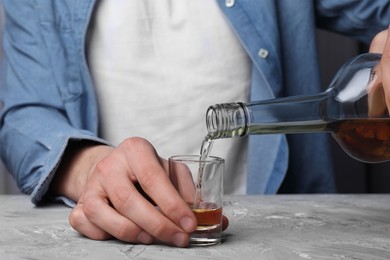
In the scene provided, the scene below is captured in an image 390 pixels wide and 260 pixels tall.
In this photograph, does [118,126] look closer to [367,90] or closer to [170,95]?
[170,95]

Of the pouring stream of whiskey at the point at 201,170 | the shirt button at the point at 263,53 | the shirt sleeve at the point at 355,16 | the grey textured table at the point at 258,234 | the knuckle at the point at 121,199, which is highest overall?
the shirt sleeve at the point at 355,16

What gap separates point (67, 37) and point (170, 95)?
23cm

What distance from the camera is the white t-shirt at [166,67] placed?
4.58 ft

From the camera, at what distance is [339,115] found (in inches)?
34.7

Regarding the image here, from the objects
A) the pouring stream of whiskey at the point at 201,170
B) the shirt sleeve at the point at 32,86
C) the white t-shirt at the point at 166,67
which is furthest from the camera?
the white t-shirt at the point at 166,67

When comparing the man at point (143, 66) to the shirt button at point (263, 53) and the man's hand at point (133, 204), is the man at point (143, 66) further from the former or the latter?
the man's hand at point (133, 204)

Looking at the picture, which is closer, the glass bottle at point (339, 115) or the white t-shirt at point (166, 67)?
the glass bottle at point (339, 115)

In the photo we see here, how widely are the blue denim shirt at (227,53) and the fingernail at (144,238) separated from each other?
1.79 ft

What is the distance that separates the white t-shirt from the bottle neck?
54 centimetres

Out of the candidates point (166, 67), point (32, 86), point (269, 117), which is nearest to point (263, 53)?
point (166, 67)

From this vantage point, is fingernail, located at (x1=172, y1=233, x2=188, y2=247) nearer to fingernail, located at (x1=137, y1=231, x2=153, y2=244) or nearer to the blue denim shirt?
fingernail, located at (x1=137, y1=231, x2=153, y2=244)

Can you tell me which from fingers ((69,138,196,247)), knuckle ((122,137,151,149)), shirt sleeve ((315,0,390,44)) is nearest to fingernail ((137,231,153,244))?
fingers ((69,138,196,247))

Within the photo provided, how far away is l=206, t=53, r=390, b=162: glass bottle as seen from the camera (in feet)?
2.67

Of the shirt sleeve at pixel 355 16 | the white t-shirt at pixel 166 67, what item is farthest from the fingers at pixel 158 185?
the shirt sleeve at pixel 355 16
